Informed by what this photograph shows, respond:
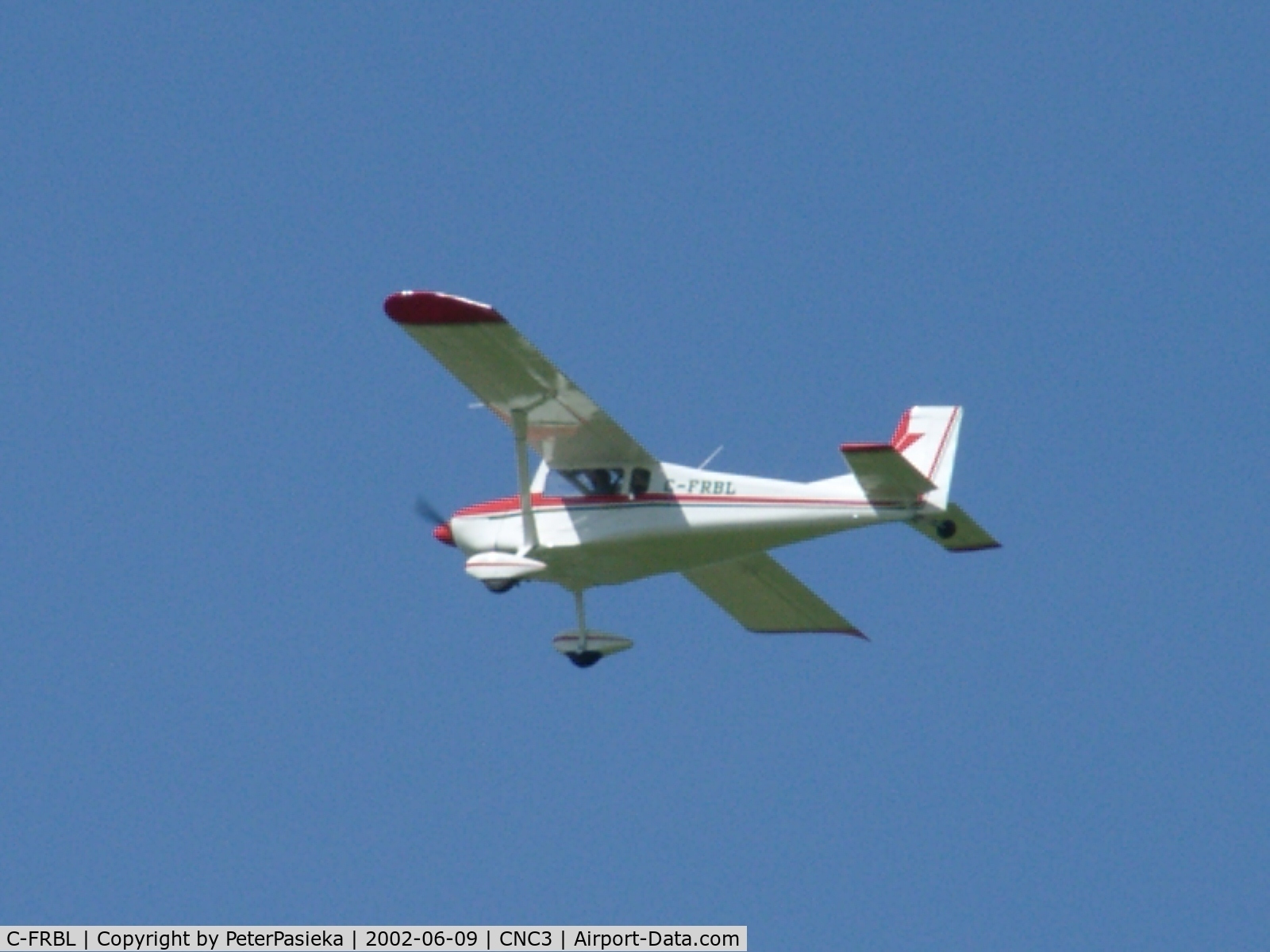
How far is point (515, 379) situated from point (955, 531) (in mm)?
4404

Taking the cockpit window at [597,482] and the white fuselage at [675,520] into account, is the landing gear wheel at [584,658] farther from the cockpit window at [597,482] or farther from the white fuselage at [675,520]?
the cockpit window at [597,482]

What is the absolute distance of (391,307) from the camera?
28.2 m

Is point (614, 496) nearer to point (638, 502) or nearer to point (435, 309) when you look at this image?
point (638, 502)

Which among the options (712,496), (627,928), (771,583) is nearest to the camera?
(627,928)

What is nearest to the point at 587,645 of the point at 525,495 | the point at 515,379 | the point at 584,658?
the point at 584,658

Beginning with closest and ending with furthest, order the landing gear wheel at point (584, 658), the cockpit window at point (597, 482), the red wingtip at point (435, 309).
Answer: the red wingtip at point (435, 309) < the cockpit window at point (597, 482) < the landing gear wheel at point (584, 658)

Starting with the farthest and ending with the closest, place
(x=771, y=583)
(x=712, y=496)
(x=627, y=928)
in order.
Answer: (x=771, y=583)
(x=712, y=496)
(x=627, y=928)

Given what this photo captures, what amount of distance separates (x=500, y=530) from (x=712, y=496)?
2.40 metres

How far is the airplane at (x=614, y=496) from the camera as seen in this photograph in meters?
28.8

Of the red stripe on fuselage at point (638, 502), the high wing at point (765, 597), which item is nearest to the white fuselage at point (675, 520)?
the red stripe on fuselage at point (638, 502)

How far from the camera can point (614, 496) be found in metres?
30.2

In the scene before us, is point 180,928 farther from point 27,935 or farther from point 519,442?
point 519,442

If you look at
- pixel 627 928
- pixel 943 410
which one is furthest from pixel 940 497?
pixel 627 928

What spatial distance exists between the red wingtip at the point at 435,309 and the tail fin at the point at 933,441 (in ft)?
13.7
